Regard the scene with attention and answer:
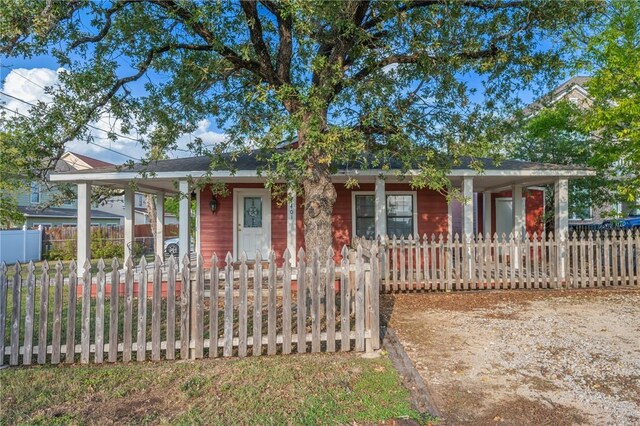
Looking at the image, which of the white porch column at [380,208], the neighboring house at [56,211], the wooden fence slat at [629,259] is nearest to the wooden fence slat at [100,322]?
the white porch column at [380,208]

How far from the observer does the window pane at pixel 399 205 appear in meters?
Answer: 11.0

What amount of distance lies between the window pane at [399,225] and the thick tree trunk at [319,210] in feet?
18.2

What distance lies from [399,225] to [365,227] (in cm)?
101

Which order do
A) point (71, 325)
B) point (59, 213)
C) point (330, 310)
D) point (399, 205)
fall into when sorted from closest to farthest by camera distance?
1. point (71, 325)
2. point (330, 310)
3. point (399, 205)
4. point (59, 213)

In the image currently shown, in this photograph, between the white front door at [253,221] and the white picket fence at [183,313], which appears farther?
the white front door at [253,221]

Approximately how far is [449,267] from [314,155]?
443 centimetres

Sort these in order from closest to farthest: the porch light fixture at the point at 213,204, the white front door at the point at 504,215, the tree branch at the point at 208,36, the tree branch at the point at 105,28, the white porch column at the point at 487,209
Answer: the tree branch at the point at 208,36 → the tree branch at the point at 105,28 → the porch light fixture at the point at 213,204 → the white front door at the point at 504,215 → the white porch column at the point at 487,209

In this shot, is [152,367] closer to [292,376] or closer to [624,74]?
[292,376]

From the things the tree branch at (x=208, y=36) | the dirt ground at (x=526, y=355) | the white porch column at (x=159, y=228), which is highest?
the tree branch at (x=208, y=36)

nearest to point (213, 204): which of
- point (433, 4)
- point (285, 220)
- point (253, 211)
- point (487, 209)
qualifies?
point (253, 211)

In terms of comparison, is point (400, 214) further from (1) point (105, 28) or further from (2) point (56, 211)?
(2) point (56, 211)

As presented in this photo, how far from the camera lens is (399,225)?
11023mm

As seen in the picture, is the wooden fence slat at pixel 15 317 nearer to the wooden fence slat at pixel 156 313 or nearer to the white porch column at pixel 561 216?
the wooden fence slat at pixel 156 313

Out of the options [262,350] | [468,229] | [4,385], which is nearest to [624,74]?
[468,229]
